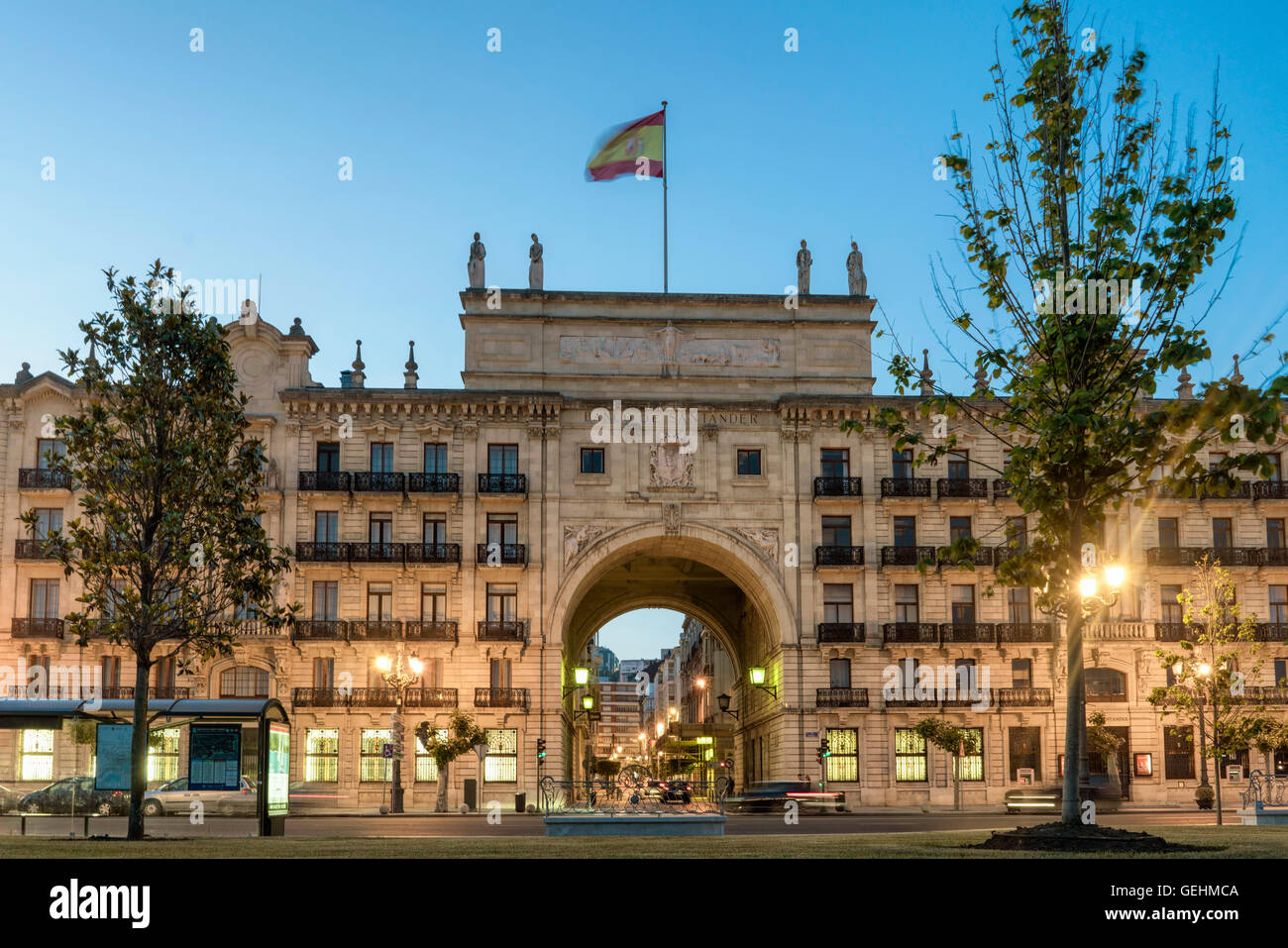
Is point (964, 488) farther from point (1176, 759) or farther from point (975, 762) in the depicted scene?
point (1176, 759)

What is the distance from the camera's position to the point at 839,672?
60000 mm

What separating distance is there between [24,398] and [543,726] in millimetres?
27538

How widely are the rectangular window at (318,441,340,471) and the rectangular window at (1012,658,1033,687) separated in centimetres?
3210

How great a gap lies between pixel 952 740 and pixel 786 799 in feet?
30.4

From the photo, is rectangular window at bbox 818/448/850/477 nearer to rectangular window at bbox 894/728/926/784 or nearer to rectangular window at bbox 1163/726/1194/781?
rectangular window at bbox 894/728/926/784

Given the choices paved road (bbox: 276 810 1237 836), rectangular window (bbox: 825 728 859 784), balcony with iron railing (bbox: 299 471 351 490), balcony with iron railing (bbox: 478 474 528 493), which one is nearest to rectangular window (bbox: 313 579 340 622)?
balcony with iron railing (bbox: 299 471 351 490)

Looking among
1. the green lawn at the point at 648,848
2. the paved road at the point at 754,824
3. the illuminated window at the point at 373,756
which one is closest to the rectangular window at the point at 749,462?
the paved road at the point at 754,824

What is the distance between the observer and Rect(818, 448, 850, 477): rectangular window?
201 ft

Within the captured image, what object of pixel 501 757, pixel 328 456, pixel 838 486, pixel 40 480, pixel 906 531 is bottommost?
pixel 501 757

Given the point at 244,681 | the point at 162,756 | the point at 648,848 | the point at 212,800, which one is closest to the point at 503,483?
the point at 244,681
